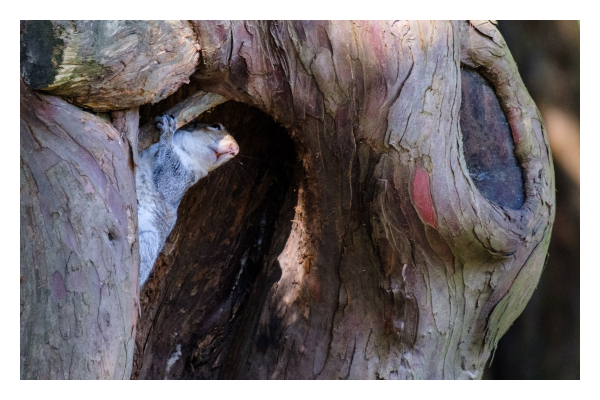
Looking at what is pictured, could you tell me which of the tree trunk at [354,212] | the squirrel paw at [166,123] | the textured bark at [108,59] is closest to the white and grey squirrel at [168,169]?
the squirrel paw at [166,123]

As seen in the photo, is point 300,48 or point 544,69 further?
point 544,69

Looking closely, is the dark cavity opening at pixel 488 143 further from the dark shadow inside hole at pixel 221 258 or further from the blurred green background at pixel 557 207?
the dark shadow inside hole at pixel 221 258

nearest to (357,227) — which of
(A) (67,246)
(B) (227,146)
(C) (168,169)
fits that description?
(B) (227,146)

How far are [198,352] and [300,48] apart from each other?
1.07 metres

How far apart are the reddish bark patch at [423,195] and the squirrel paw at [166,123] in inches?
25.4

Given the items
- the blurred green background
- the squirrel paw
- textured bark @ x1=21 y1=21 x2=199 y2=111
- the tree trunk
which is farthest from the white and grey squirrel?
the blurred green background

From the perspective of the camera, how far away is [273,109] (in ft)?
4.37

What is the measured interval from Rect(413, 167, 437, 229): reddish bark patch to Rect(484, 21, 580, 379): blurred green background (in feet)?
1.80

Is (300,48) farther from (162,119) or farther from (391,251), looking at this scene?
(391,251)

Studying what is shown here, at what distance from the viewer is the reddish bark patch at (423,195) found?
137 centimetres

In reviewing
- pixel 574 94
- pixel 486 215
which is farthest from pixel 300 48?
pixel 574 94

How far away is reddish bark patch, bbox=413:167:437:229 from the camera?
1.37 m

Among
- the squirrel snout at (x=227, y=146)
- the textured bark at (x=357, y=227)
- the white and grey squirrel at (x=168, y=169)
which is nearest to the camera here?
the textured bark at (x=357, y=227)

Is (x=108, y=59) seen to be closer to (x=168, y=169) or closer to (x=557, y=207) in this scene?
(x=168, y=169)
